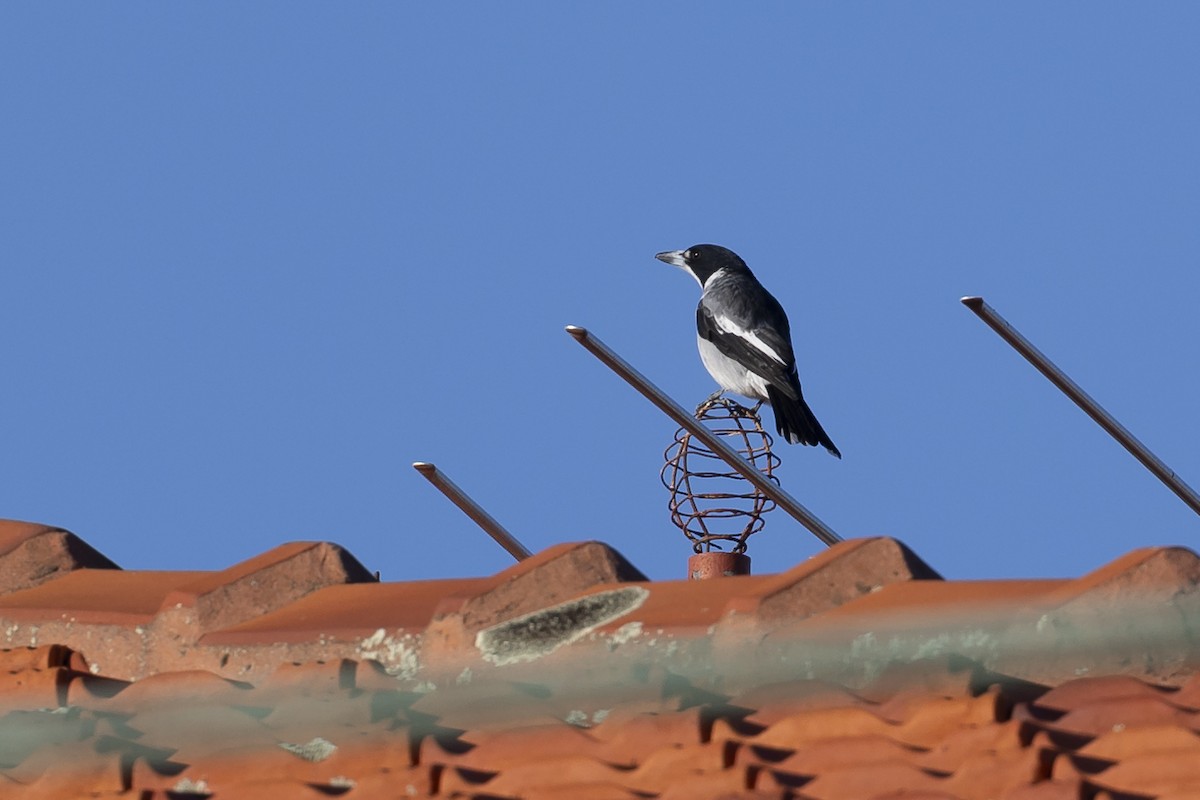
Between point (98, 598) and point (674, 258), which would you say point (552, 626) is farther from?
point (674, 258)

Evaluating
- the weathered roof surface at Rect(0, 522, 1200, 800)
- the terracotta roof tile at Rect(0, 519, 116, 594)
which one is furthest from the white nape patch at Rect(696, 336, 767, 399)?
the weathered roof surface at Rect(0, 522, 1200, 800)

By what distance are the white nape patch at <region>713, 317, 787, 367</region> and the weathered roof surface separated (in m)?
6.70

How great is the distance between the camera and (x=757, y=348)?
35.0 feet

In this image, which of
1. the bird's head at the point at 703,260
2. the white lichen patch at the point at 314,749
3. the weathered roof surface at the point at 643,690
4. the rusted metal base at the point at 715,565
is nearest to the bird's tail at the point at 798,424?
the bird's head at the point at 703,260

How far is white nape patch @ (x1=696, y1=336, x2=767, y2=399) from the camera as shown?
1066cm

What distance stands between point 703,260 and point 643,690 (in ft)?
28.9

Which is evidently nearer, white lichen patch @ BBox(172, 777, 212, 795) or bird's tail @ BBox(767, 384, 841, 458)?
white lichen patch @ BBox(172, 777, 212, 795)

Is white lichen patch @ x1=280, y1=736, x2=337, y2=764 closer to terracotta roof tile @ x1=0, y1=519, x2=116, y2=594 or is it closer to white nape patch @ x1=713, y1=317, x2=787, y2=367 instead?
terracotta roof tile @ x1=0, y1=519, x2=116, y2=594

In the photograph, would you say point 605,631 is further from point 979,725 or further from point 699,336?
point 699,336

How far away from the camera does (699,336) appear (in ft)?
36.5

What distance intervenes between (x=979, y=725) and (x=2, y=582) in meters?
2.66

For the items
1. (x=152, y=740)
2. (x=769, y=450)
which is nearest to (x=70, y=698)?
(x=152, y=740)

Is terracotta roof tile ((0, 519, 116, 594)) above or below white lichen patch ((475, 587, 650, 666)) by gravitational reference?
above

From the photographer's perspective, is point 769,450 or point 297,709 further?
point 769,450
